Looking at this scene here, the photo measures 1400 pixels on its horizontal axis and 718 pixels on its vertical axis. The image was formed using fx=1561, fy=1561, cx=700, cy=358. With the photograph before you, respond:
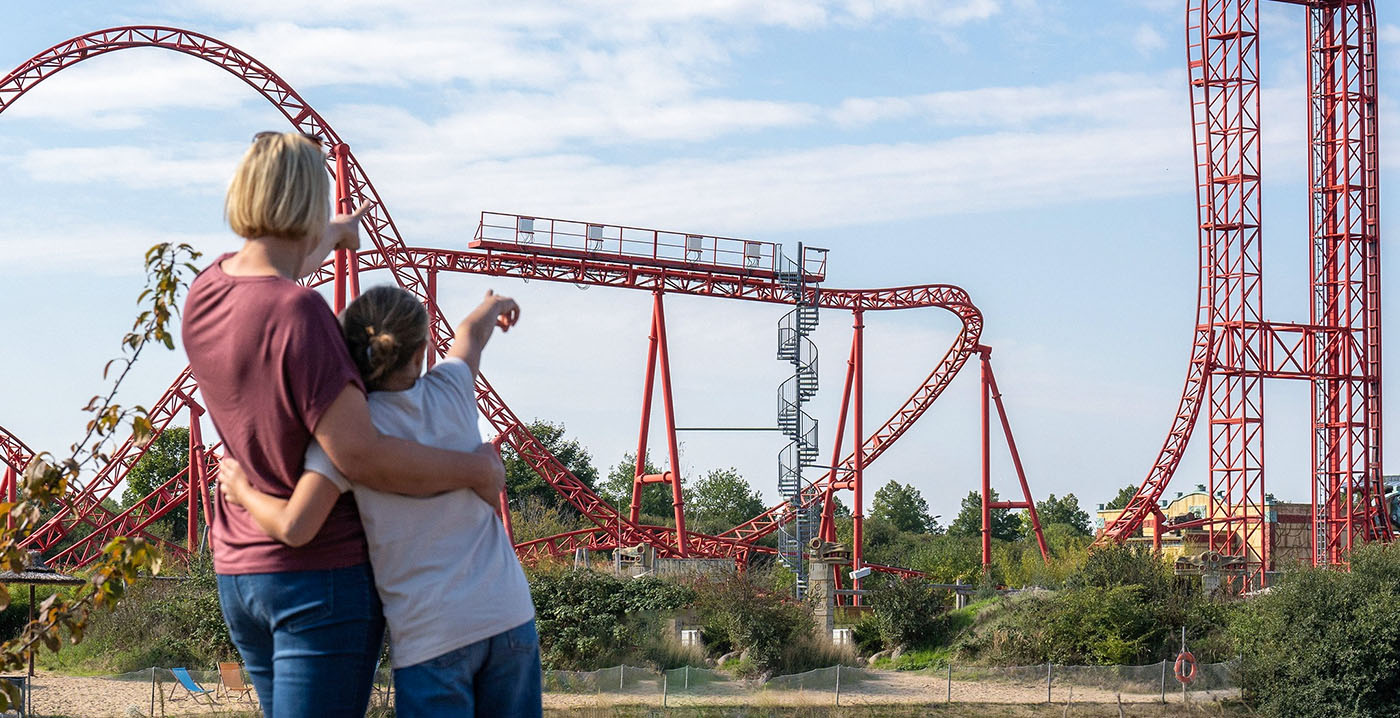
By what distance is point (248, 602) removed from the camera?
2629mm

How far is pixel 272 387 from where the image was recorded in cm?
256

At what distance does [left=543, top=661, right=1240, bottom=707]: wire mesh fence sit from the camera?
55.1 feet

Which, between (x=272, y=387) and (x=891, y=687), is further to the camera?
(x=891, y=687)

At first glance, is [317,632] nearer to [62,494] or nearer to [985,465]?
[62,494]

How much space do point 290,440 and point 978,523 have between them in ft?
201

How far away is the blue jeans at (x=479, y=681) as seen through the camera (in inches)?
105

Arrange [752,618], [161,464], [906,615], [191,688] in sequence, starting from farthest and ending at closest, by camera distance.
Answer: [161,464] < [906,615] < [752,618] < [191,688]

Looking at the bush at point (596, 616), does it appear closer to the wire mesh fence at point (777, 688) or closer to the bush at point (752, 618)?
the bush at point (752, 618)

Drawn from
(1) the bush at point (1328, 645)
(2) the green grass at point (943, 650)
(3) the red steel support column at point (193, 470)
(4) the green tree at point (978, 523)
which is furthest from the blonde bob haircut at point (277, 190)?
(4) the green tree at point (978, 523)

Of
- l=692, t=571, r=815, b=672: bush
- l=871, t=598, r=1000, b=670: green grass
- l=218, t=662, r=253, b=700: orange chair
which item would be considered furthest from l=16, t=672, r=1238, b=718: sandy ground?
l=871, t=598, r=1000, b=670: green grass

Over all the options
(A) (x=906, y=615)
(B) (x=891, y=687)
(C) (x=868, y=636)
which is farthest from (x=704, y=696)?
(C) (x=868, y=636)

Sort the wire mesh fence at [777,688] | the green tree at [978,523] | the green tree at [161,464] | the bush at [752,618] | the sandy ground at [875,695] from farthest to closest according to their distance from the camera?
the green tree at [978,523]
the green tree at [161,464]
the bush at [752,618]
the sandy ground at [875,695]
the wire mesh fence at [777,688]

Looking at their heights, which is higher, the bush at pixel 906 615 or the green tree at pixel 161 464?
the green tree at pixel 161 464

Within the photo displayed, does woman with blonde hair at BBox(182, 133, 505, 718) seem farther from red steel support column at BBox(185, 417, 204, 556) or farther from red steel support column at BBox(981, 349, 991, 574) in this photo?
red steel support column at BBox(981, 349, 991, 574)
